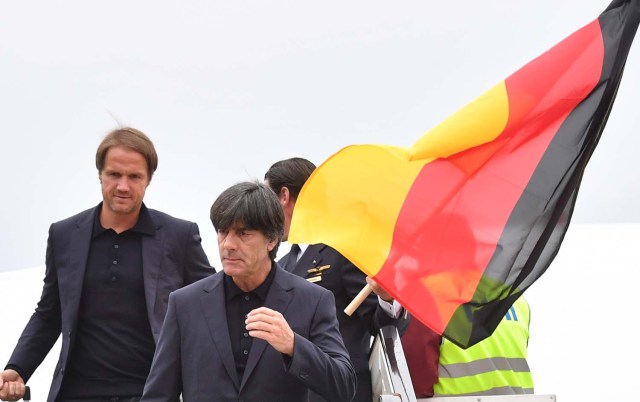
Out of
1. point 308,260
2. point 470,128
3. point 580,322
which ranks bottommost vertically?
point 580,322

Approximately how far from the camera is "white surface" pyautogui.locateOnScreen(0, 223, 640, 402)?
30.5 feet

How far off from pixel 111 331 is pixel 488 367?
5.25 feet

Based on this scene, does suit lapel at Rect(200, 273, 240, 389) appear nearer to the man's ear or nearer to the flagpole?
the flagpole

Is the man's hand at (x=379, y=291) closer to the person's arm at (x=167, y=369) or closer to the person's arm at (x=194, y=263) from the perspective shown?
the person's arm at (x=194, y=263)

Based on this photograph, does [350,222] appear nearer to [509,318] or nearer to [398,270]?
[398,270]

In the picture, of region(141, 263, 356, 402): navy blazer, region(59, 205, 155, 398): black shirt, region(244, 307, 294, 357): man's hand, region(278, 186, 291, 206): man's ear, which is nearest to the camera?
region(244, 307, 294, 357): man's hand

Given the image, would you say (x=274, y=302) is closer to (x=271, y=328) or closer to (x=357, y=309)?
(x=271, y=328)

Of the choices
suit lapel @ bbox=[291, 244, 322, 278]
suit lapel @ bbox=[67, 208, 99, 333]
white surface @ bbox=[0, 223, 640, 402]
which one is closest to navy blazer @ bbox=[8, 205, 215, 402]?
suit lapel @ bbox=[67, 208, 99, 333]

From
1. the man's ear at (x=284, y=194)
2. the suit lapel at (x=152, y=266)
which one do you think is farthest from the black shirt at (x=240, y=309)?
the man's ear at (x=284, y=194)

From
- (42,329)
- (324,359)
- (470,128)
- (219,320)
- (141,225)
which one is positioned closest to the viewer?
(324,359)

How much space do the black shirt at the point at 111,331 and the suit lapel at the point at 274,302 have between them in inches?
35.7

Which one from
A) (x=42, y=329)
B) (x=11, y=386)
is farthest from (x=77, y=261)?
(x=11, y=386)

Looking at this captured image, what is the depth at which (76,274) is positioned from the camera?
4383 mm

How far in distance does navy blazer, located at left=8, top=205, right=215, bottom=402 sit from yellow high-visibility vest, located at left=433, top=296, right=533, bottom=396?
3.62 ft
